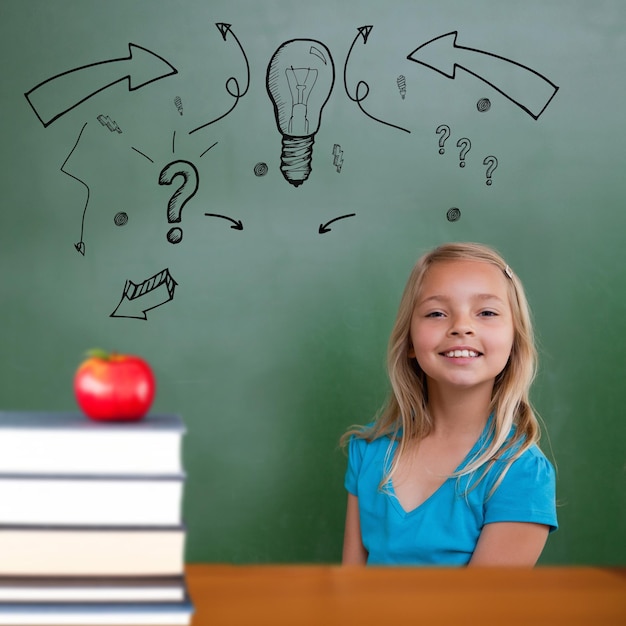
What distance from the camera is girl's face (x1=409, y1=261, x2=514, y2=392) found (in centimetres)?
153

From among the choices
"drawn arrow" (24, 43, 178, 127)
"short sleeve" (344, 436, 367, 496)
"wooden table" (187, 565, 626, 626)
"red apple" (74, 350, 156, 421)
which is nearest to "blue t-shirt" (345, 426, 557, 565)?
"short sleeve" (344, 436, 367, 496)

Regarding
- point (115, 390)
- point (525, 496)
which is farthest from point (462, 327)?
point (115, 390)

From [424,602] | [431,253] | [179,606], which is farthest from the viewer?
[431,253]

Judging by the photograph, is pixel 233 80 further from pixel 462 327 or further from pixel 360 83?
pixel 462 327

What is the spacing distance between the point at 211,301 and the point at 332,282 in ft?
0.92

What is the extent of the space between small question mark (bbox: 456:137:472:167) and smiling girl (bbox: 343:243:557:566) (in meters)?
0.31

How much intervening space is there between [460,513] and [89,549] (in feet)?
3.18

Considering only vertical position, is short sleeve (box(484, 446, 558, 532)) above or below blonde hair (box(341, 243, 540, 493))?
below

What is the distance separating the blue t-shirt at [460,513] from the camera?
1406 mm

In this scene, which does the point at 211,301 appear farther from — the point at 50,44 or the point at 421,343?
the point at 50,44

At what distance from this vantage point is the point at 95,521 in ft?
1.90

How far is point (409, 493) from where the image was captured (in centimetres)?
153

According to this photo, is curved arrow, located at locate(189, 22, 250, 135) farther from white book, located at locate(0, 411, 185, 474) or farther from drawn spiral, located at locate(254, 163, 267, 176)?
white book, located at locate(0, 411, 185, 474)

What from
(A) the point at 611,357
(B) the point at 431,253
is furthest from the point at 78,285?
(A) the point at 611,357
